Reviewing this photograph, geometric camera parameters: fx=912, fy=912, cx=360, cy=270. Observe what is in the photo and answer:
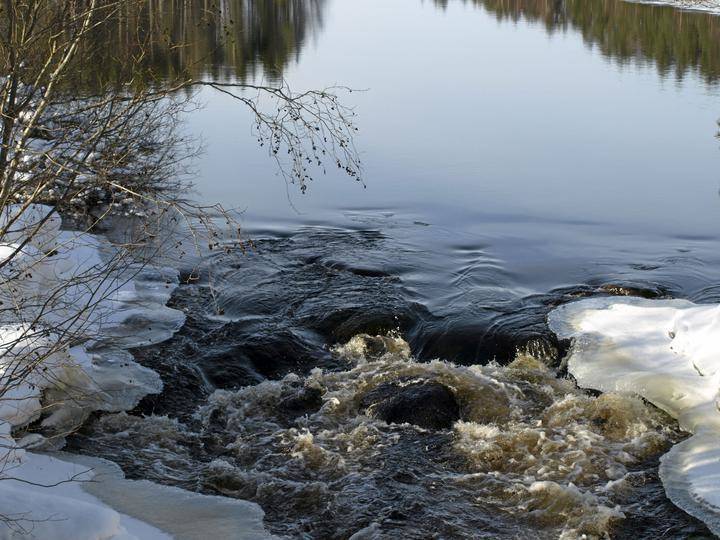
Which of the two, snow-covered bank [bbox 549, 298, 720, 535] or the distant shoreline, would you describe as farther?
the distant shoreline

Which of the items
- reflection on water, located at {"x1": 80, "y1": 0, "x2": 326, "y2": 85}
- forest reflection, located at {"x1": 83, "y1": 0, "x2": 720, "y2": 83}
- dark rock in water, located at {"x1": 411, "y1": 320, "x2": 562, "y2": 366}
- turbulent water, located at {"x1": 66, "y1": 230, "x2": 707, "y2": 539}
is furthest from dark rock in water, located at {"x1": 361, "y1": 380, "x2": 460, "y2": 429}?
forest reflection, located at {"x1": 83, "y1": 0, "x2": 720, "y2": 83}

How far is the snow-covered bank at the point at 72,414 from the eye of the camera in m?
6.41

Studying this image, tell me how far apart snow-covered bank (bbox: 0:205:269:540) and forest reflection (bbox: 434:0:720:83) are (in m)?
29.5

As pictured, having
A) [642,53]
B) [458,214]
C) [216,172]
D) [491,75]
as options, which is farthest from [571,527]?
[642,53]

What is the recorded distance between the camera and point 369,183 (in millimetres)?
19016

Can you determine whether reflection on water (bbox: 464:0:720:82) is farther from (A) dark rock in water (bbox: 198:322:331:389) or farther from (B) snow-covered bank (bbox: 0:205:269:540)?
(B) snow-covered bank (bbox: 0:205:269:540)

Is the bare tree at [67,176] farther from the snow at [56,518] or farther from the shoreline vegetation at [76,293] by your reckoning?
the snow at [56,518]

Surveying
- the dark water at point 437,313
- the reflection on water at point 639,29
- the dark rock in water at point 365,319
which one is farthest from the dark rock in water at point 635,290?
the reflection on water at point 639,29

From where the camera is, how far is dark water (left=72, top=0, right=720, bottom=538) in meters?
8.18

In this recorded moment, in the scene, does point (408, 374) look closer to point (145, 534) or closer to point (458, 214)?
point (145, 534)

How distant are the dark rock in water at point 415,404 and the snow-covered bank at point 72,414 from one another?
2086 mm

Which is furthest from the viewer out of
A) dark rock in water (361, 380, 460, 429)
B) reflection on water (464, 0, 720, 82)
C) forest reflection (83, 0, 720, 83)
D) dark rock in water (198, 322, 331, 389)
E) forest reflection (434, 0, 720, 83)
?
reflection on water (464, 0, 720, 82)

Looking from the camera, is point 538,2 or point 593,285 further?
point 538,2

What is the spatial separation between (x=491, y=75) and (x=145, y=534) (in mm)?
28898
